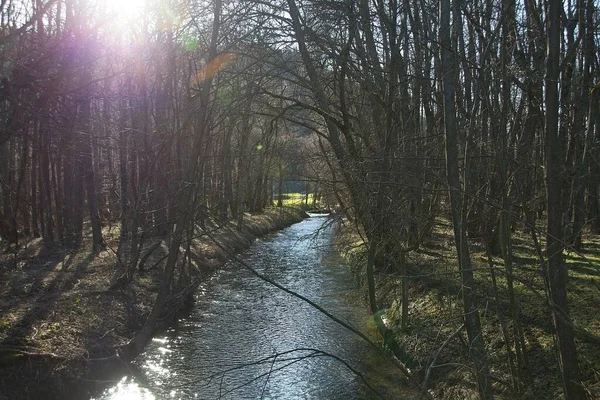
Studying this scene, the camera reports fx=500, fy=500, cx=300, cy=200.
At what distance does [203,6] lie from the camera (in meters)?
10.4

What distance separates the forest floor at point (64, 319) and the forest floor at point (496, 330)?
296 cm

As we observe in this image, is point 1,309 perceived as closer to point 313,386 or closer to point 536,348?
point 313,386

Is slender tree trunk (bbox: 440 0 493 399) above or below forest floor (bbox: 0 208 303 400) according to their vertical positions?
above

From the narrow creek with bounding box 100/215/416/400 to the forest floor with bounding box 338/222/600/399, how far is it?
63 centimetres

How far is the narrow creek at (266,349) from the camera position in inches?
293

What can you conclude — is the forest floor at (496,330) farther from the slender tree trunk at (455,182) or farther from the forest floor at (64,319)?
the forest floor at (64,319)

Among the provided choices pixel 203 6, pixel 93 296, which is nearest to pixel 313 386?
pixel 93 296

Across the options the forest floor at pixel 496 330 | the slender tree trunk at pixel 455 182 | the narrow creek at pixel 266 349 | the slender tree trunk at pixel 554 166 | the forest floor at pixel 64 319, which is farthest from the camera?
the narrow creek at pixel 266 349

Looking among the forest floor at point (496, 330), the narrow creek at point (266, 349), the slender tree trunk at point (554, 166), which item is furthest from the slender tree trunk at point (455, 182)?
the narrow creek at point (266, 349)

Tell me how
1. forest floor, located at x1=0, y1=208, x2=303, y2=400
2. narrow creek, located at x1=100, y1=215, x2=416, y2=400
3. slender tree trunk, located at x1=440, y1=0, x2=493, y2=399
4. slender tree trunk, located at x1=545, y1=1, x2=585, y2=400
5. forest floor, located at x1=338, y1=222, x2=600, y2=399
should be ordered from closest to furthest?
slender tree trunk, located at x1=545, y1=1, x2=585, y2=400 → slender tree trunk, located at x1=440, y1=0, x2=493, y2=399 → forest floor, located at x1=338, y1=222, x2=600, y2=399 → forest floor, located at x1=0, y1=208, x2=303, y2=400 → narrow creek, located at x1=100, y1=215, x2=416, y2=400

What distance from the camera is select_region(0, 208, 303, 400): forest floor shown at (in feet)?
22.6

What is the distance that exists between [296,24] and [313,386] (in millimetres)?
7005

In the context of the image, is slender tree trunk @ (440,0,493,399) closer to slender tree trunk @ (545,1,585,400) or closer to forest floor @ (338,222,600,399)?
forest floor @ (338,222,600,399)

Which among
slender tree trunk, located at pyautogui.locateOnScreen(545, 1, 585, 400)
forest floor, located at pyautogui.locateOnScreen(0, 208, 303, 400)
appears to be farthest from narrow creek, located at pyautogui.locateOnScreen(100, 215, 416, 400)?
slender tree trunk, located at pyautogui.locateOnScreen(545, 1, 585, 400)
